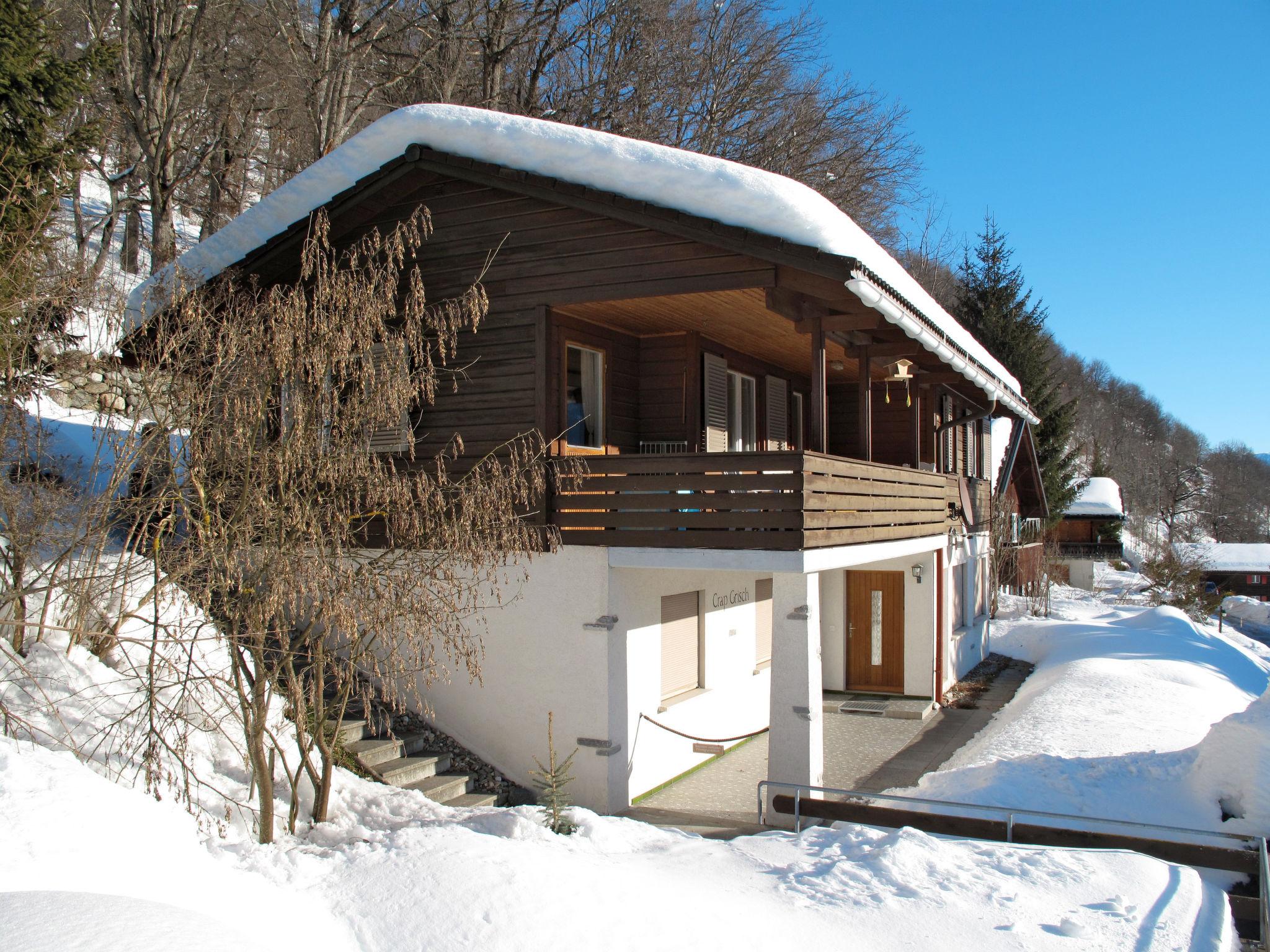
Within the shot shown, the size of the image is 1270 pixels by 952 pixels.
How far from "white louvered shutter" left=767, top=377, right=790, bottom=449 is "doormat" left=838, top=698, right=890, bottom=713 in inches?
174

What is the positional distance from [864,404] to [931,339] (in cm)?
115

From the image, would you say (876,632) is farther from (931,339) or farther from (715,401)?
(931,339)

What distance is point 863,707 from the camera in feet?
50.8

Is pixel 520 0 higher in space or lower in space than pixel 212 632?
higher

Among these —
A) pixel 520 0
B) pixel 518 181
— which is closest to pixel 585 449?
pixel 518 181

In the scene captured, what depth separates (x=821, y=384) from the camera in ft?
31.0

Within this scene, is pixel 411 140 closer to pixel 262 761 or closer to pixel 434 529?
pixel 434 529

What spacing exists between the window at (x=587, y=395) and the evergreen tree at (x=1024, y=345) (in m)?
30.3

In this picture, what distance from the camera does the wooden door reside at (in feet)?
53.2

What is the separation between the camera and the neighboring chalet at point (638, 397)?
916 centimetres

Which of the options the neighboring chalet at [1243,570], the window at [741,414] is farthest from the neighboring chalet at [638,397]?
the neighboring chalet at [1243,570]

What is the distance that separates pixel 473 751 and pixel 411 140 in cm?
701

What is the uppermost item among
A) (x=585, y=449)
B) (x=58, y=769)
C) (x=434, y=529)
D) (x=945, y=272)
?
(x=945, y=272)

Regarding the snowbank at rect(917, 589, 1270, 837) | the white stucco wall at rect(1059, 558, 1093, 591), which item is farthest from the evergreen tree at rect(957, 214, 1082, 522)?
A: the snowbank at rect(917, 589, 1270, 837)
